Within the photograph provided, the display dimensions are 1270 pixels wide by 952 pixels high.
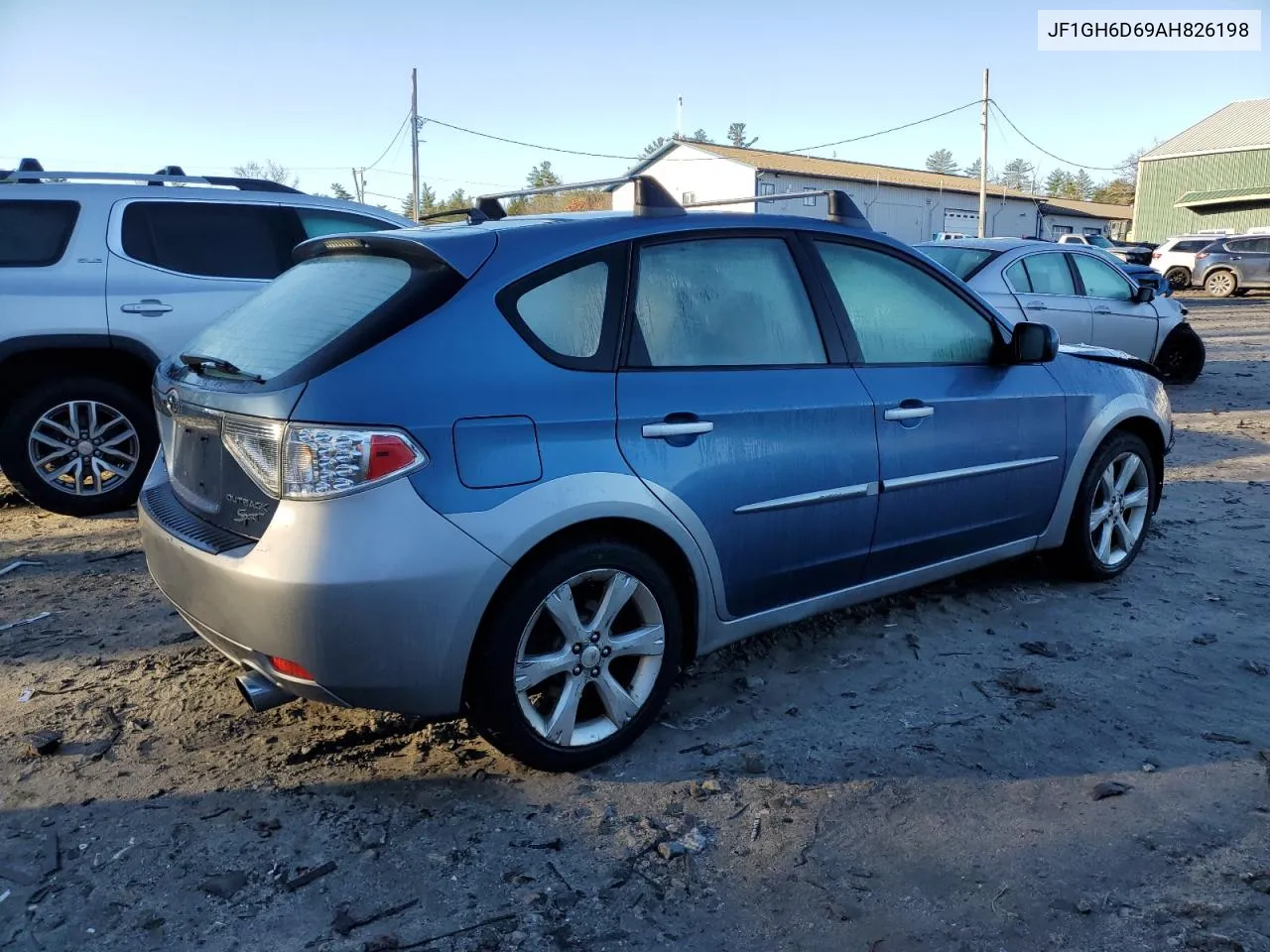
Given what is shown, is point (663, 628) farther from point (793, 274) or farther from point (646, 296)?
point (793, 274)

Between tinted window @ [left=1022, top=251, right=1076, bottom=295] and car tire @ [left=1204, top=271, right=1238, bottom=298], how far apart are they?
22229mm

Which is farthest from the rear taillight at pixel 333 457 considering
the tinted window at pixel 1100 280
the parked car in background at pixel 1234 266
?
the parked car in background at pixel 1234 266

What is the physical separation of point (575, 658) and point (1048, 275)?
25.8ft

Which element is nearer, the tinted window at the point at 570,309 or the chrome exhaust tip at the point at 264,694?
the chrome exhaust tip at the point at 264,694

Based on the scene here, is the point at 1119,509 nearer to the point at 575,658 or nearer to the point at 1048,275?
the point at 575,658

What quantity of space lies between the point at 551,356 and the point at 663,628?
0.94 meters

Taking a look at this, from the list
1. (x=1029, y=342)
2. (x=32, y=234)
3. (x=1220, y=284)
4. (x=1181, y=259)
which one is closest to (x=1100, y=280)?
(x=1029, y=342)

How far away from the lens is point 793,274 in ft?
12.1

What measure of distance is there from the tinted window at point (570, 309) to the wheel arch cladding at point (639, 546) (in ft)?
1.74

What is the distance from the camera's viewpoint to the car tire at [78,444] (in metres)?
5.82

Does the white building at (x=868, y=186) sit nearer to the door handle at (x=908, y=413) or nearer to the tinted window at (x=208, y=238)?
the tinted window at (x=208, y=238)

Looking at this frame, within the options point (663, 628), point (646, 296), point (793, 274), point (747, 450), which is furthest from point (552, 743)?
point (793, 274)

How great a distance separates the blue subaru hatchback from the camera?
2.66m

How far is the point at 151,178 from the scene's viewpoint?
6328 millimetres
